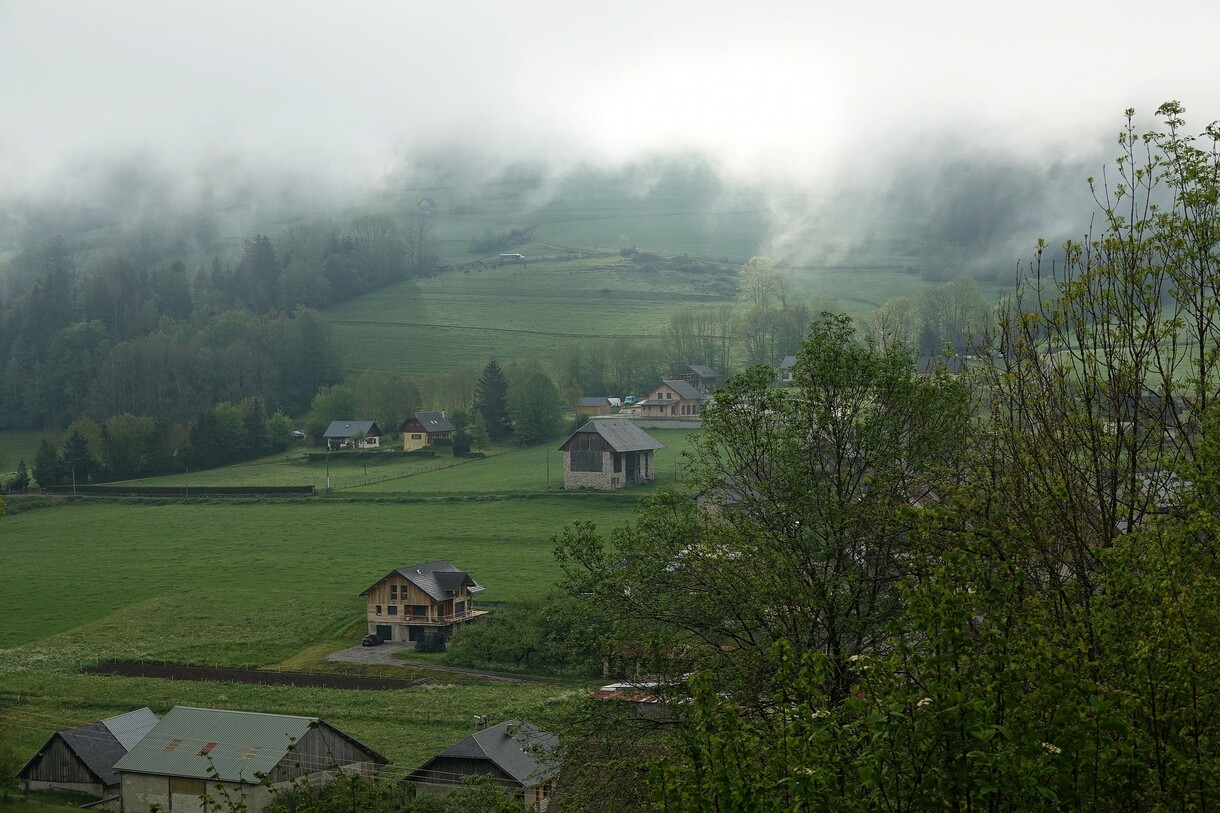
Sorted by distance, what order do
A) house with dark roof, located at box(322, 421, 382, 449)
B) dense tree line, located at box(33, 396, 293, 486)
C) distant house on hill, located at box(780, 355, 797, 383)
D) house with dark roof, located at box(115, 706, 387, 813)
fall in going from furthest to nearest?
distant house on hill, located at box(780, 355, 797, 383) < house with dark roof, located at box(322, 421, 382, 449) < dense tree line, located at box(33, 396, 293, 486) < house with dark roof, located at box(115, 706, 387, 813)

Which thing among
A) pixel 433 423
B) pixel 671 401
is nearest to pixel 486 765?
pixel 433 423

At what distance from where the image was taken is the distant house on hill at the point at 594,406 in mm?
125312

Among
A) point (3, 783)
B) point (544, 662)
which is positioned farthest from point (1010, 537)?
point (544, 662)

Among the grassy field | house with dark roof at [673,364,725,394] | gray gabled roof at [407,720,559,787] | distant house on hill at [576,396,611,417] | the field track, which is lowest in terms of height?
the field track

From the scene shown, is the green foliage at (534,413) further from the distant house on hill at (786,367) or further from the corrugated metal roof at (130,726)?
the corrugated metal roof at (130,726)

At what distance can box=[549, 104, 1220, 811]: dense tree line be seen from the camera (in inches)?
363

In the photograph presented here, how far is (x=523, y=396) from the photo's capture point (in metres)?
110

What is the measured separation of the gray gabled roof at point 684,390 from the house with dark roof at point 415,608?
229 feet

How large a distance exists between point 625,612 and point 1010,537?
8.78 m

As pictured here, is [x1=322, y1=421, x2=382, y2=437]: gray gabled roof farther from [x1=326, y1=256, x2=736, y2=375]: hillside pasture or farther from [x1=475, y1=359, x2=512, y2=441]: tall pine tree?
[x1=326, y1=256, x2=736, y2=375]: hillside pasture

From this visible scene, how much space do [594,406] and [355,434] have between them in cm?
2669

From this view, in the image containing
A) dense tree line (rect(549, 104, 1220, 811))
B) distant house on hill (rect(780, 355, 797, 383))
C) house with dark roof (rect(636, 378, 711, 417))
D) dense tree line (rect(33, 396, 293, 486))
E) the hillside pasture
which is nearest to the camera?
dense tree line (rect(549, 104, 1220, 811))

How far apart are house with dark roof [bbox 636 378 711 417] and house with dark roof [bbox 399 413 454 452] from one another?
68.1ft

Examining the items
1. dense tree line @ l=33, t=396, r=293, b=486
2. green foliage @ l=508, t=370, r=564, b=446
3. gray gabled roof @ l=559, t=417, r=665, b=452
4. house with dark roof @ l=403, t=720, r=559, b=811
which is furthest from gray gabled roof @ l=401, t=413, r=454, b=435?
house with dark roof @ l=403, t=720, r=559, b=811
